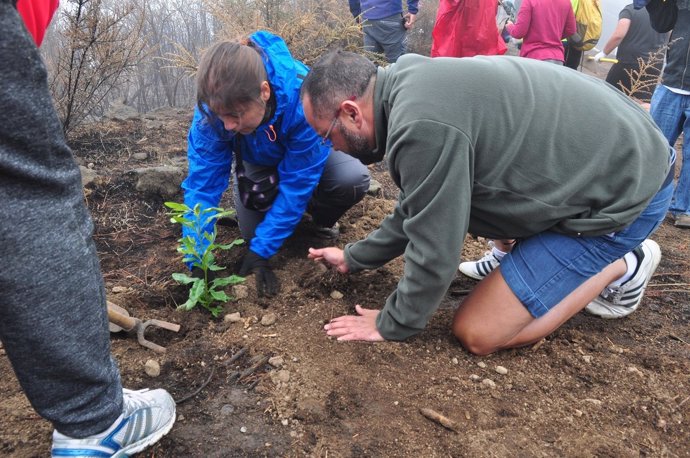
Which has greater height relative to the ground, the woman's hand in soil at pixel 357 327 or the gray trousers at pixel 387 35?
the gray trousers at pixel 387 35

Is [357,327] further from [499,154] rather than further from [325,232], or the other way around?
[325,232]

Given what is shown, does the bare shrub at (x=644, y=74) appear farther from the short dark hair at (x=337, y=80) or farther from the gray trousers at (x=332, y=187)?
the short dark hair at (x=337, y=80)

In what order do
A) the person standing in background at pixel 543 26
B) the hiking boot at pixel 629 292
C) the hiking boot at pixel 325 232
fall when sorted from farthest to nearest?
the person standing in background at pixel 543 26, the hiking boot at pixel 325 232, the hiking boot at pixel 629 292

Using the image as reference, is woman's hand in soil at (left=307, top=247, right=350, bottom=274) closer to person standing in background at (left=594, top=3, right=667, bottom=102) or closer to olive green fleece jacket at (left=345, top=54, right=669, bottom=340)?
olive green fleece jacket at (left=345, top=54, right=669, bottom=340)

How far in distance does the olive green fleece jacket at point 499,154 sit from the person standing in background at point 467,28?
279 centimetres

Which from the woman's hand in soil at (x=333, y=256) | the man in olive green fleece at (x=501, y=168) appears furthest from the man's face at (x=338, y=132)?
the woman's hand in soil at (x=333, y=256)

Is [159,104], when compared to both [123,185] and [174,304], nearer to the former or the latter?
[123,185]

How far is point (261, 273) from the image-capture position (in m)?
2.63

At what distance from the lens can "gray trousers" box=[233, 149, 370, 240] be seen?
3.00 meters

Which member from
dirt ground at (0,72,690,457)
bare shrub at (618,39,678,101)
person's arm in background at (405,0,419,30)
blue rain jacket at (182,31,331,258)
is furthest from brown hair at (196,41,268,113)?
person's arm in background at (405,0,419,30)

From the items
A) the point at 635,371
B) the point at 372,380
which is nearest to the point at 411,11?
the point at 635,371

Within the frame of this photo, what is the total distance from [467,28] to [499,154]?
3.21m

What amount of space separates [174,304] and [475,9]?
3701 mm

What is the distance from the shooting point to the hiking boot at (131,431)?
1362mm
